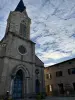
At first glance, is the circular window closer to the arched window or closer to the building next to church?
the arched window

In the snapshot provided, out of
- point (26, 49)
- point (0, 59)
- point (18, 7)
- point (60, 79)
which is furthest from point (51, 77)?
point (18, 7)

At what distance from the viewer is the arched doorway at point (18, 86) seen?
68.2ft

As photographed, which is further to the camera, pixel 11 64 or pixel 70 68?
pixel 70 68

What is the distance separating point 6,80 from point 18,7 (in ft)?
66.7

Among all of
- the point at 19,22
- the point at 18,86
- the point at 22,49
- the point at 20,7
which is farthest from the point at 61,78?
the point at 20,7

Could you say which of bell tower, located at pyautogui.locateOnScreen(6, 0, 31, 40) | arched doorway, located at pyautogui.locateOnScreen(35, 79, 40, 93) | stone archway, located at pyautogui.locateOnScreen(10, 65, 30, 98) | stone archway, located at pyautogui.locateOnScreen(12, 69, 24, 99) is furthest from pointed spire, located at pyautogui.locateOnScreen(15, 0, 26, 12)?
arched doorway, located at pyautogui.locateOnScreen(35, 79, 40, 93)

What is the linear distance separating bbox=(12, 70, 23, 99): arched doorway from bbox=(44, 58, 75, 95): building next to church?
10.8 metres

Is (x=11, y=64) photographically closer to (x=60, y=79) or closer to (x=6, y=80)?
(x=6, y=80)

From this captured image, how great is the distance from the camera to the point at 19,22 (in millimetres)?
27438

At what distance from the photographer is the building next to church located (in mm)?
25672

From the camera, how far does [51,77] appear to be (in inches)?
1249

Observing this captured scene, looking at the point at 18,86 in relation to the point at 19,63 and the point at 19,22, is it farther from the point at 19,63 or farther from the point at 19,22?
the point at 19,22

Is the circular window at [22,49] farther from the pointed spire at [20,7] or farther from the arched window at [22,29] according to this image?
the pointed spire at [20,7]

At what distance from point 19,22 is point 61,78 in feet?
57.4
